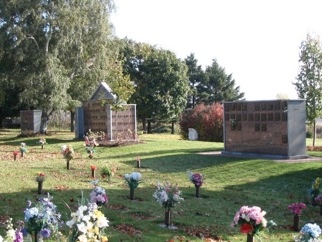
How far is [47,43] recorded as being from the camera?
2783 cm

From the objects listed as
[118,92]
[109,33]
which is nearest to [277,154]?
[118,92]

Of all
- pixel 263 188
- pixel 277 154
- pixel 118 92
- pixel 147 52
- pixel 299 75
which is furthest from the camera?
pixel 147 52

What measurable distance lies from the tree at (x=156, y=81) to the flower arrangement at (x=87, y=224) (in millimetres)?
37616

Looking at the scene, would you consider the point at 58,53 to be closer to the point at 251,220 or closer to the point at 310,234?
the point at 251,220

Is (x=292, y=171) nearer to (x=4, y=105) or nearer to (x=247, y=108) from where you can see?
(x=247, y=108)

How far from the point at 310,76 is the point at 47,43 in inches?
587

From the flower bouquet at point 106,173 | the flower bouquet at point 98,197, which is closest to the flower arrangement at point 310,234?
the flower bouquet at point 98,197

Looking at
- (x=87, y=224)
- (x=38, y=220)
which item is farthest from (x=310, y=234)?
(x=38, y=220)

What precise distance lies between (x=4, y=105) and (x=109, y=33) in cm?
1313

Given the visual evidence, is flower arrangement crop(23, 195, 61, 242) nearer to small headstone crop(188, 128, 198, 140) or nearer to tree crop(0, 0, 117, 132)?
tree crop(0, 0, 117, 132)

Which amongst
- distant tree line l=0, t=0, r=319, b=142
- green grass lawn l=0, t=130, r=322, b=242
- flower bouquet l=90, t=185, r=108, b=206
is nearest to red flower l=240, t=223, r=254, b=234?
green grass lawn l=0, t=130, r=322, b=242

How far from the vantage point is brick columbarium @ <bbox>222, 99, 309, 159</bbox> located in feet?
51.9

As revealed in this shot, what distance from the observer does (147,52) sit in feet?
145

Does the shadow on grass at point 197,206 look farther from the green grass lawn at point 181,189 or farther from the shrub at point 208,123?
the shrub at point 208,123
